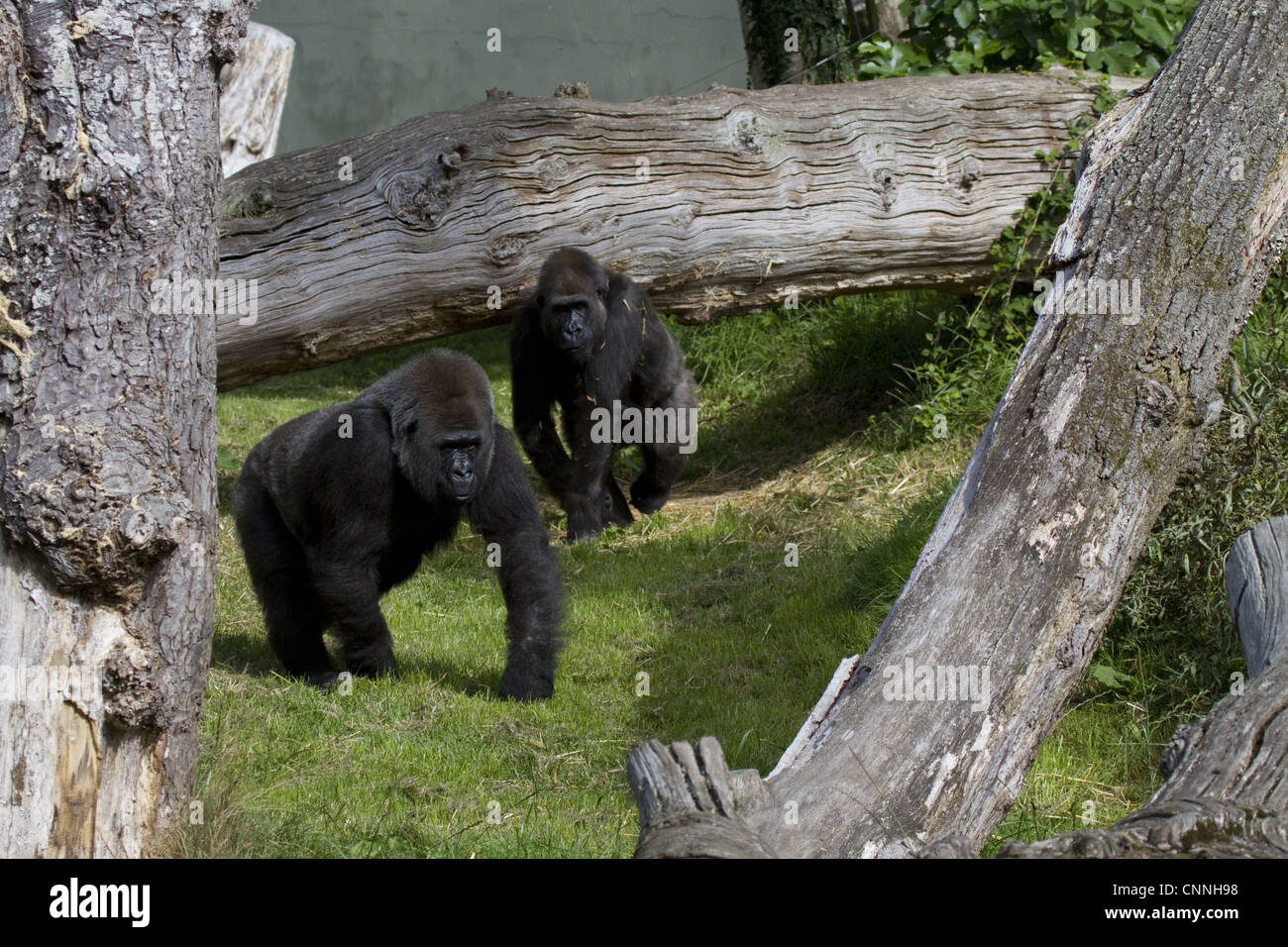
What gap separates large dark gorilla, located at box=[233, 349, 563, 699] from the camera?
15.8 ft

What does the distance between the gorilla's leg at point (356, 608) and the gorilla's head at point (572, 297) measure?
2.27 m

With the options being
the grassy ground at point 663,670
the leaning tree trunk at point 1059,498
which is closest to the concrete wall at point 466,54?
the grassy ground at point 663,670

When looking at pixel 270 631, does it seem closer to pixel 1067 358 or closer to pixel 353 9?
pixel 1067 358

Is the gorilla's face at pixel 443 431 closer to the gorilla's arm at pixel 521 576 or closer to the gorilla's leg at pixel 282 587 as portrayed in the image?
the gorilla's arm at pixel 521 576

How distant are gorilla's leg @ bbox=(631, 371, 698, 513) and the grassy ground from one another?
0.23 metres

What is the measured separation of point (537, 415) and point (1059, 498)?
4.47m

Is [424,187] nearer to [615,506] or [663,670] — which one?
[615,506]

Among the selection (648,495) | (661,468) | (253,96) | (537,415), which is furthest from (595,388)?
(253,96)

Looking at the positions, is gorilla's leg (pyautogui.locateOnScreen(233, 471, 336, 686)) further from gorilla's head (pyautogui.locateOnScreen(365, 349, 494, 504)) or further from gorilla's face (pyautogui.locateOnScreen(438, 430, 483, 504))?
gorilla's face (pyautogui.locateOnScreen(438, 430, 483, 504))

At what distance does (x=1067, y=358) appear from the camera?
3799 millimetres

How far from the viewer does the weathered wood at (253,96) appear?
9680 mm

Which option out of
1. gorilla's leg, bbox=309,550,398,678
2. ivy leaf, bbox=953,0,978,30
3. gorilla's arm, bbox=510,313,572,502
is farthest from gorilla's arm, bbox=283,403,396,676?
ivy leaf, bbox=953,0,978,30
